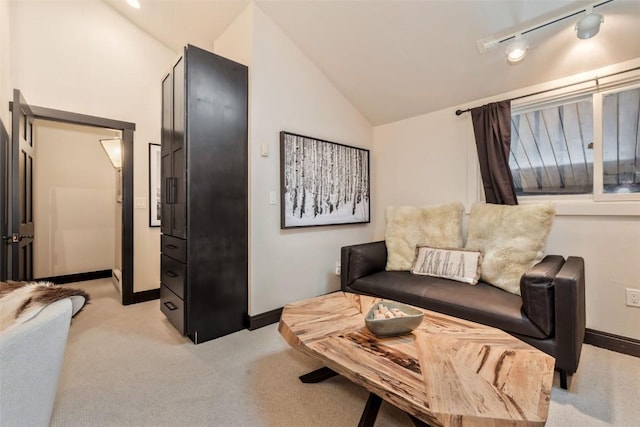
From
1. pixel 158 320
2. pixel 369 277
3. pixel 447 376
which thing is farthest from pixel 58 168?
pixel 447 376

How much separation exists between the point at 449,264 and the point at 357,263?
776mm

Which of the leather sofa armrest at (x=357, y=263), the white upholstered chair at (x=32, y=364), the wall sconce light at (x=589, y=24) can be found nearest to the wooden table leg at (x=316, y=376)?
the leather sofa armrest at (x=357, y=263)

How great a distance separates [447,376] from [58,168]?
16.9ft

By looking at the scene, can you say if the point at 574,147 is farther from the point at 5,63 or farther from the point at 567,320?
the point at 5,63

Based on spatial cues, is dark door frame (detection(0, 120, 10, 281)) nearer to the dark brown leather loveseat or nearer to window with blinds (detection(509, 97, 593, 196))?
the dark brown leather loveseat

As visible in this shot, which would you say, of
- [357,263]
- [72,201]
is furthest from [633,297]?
[72,201]

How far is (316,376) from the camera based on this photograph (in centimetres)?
167

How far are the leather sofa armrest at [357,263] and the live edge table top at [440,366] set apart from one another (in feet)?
3.21

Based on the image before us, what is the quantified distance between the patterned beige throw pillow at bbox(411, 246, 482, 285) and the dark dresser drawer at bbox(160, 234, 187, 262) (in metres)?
1.96

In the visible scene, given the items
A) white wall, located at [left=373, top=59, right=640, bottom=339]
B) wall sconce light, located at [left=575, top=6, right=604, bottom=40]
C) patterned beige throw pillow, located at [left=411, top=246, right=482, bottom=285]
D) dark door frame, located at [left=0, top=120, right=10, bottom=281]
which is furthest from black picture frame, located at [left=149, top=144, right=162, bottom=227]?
wall sconce light, located at [left=575, top=6, right=604, bottom=40]

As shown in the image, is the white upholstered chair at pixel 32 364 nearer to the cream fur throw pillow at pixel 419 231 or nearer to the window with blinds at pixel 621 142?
the cream fur throw pillow at pixel 419 231

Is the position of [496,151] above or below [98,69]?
below

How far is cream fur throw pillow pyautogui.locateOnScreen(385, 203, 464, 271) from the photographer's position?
2609 millimetres

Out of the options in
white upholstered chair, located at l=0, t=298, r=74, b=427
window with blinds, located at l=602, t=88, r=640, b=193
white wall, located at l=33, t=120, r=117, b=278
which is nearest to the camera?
white upholstered chair, located at l=0, t=298, r=74, b=427
